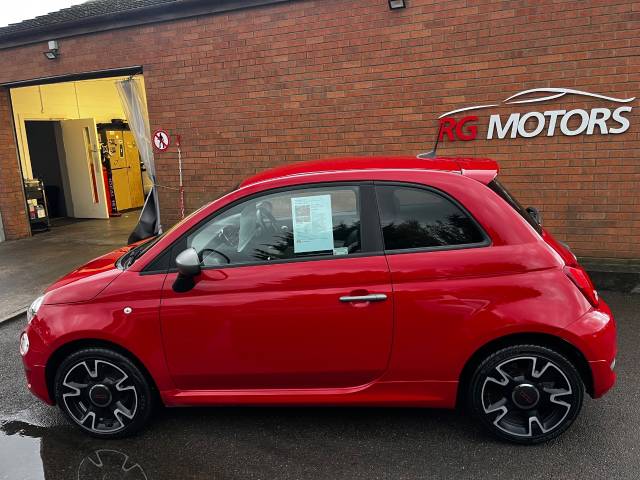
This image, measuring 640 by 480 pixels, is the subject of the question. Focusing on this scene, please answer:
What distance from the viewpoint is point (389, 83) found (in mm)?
6504

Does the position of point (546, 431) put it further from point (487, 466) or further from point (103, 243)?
point (103, 243)

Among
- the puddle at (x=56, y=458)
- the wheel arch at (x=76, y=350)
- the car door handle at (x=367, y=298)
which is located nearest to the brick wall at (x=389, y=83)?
the car door handle at (x=367, y=298)

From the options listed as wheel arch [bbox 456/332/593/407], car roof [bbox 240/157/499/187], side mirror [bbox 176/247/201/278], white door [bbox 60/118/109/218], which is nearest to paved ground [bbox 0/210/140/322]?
white door [bbox 60/118/109/218]

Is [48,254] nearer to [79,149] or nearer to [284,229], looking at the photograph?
[79,149]

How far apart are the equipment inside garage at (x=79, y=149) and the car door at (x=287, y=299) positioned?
31.5 feet

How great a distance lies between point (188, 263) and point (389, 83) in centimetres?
447

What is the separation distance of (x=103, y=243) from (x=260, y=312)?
23.6 feet

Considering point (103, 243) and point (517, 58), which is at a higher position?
point (517, 58)

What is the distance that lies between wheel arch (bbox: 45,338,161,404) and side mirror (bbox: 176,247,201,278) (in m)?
0.69

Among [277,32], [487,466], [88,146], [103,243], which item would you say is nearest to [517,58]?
[277,32]

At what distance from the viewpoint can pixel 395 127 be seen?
6602 millimetres

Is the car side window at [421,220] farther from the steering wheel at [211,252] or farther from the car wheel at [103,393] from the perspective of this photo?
the car wheel at [103,393]

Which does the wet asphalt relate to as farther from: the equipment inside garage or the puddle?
the equipment inside garage

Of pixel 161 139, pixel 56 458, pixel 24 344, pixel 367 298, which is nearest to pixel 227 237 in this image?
pixel 367 298
